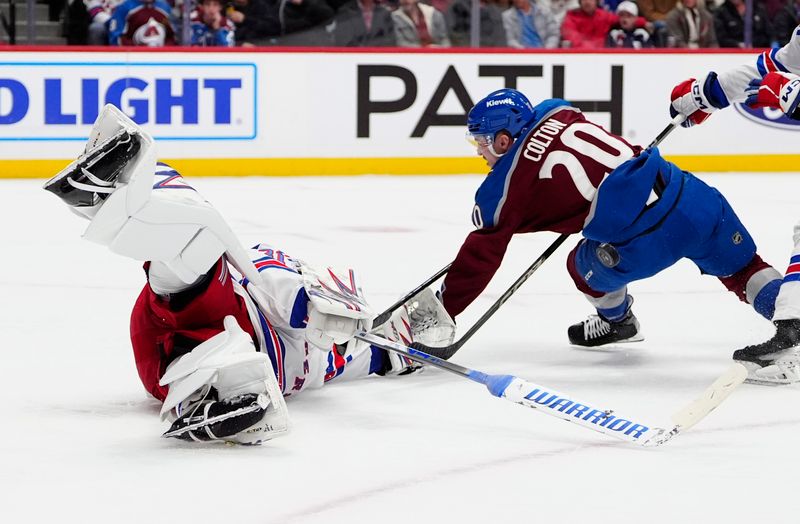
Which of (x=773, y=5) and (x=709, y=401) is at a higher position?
(x=773, y=5)

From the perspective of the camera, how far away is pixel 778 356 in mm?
2936

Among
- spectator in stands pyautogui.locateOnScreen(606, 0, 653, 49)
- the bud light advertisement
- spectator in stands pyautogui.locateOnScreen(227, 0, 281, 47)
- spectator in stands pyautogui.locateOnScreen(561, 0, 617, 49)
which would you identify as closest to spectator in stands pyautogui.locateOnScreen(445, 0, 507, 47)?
spectator in stands pyautogui.locateOnScreen(561, 0, 617, 49)

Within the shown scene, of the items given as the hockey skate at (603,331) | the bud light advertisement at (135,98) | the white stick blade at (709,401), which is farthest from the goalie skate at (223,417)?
the bud light advertisement at (135,98)

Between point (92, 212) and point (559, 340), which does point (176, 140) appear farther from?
point (92, 212)

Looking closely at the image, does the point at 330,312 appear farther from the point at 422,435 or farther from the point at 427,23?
the point at 427,23

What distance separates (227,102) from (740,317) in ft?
14.4

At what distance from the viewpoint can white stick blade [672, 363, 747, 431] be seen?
2.55 meters

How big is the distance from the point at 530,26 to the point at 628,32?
632 mm

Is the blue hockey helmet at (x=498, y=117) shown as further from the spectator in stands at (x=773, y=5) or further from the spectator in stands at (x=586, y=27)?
the spectator in stands at (x=773, y=5)

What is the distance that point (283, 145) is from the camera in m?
7.91

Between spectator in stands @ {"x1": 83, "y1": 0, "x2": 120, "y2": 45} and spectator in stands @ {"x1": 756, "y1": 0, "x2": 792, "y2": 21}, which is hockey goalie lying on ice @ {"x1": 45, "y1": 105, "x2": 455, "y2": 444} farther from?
spectator in stands @ {"x1": 756, "y1": 0, "x2": 792, "y2": 21}

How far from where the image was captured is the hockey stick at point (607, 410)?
248cm

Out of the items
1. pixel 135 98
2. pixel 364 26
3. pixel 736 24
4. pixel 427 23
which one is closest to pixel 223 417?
pixel 135 98

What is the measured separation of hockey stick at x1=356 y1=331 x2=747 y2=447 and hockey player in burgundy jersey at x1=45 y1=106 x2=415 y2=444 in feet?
0.47
